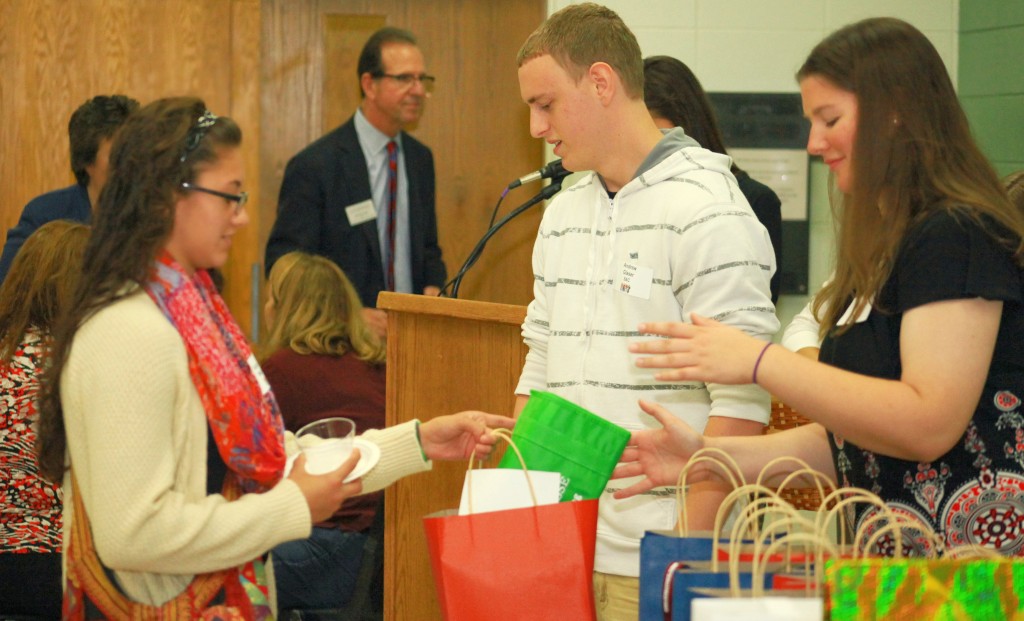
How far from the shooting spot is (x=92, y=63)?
453 centimetres

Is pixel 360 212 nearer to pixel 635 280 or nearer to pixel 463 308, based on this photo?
pixel 463 308

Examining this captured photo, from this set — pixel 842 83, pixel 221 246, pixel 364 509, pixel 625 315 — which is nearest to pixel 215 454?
pixel 221 246

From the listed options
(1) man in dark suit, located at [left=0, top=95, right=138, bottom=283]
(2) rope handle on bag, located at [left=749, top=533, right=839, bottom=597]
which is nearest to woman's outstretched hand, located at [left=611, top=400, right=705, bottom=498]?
(2) rope handle on bag, located at [left=749, top=533, right=839, bottom=597]

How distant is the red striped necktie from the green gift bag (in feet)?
8.42

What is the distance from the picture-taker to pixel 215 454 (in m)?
1.68


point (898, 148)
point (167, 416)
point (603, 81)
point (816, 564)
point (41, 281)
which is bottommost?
point (816, 564)

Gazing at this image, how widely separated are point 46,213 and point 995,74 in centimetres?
342

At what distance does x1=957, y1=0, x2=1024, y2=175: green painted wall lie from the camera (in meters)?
4.12

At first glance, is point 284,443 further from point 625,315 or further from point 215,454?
point 625,315

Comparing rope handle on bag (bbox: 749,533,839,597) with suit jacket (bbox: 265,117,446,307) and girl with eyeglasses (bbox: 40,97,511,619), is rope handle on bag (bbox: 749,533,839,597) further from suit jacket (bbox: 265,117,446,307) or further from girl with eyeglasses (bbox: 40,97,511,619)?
suit jacket (bbox: 265,117,446,307)

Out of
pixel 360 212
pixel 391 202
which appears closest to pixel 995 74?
pixel 391 202

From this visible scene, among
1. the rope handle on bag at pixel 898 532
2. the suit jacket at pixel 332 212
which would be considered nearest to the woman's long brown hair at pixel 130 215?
the rope handle on bag at pixel 898 532

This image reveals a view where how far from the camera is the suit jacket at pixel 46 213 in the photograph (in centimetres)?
361

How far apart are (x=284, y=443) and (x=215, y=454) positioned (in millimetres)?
141
